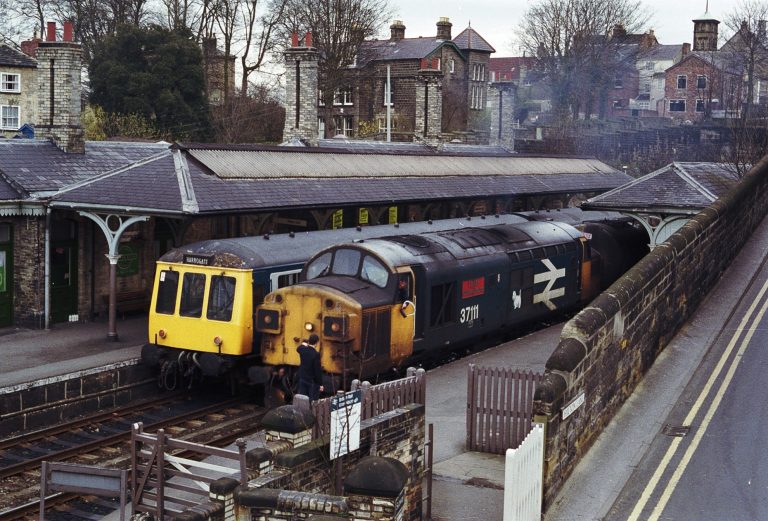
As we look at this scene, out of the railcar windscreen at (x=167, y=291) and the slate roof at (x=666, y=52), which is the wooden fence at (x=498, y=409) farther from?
the slate roof at (x=666, y=52)

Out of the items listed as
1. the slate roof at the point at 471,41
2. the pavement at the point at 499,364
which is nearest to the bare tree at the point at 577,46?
the slate roof at the point at 471,41

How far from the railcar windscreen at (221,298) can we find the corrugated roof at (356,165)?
461 centimetres

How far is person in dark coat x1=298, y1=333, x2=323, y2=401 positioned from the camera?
50.6 feet

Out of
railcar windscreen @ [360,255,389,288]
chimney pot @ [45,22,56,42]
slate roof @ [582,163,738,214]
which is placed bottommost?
railcar windscreen @ [360,255,389,288]

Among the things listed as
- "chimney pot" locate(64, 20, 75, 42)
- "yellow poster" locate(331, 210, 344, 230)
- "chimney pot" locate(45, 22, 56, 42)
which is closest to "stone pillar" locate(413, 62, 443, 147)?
"yellow poster" locate(331, 210, 344, 230)

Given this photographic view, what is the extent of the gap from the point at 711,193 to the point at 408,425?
15.5 metres

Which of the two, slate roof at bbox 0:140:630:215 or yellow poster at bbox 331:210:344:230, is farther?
yellow poster at bbox 331:210:344:230

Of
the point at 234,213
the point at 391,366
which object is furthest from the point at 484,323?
the point at 234,213

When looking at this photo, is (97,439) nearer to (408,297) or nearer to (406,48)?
(408,297)

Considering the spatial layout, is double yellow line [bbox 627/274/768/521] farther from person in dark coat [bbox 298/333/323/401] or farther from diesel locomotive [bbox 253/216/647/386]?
person in dark coat [bbox 298/333/323/401]

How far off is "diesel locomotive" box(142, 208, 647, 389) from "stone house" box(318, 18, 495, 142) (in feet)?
125

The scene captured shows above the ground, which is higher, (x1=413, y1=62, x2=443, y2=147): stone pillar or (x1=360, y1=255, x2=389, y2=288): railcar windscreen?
(x1=413, y1=62, x2=443, y2=147): stone pillar

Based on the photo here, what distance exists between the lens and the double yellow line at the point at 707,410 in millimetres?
11031

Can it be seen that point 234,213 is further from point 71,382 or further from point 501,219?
point 501,219
